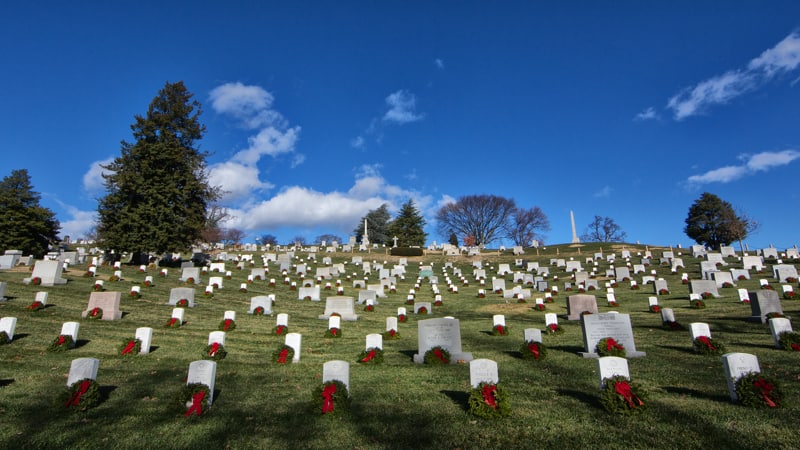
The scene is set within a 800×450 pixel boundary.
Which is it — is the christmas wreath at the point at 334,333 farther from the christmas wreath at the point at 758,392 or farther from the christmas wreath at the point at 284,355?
the christmas wreath at the point at 758,392

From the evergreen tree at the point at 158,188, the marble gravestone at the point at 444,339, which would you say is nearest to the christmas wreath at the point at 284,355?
the marble gravestone at the point at 444,339

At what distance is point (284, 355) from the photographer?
11070 mm

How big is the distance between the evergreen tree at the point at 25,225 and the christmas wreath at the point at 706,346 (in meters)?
49.1

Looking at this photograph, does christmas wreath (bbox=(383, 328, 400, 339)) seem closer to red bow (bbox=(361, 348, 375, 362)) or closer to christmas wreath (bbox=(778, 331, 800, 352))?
red bow (bbox=(361, 348, 375, 362))

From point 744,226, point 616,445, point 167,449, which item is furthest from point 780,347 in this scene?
point 744,226

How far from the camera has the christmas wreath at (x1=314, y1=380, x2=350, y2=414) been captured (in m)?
7.19

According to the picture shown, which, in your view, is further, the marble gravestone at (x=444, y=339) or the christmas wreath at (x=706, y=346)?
the marble gravestone at (x=444, y=339)

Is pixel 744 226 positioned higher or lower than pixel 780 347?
higher

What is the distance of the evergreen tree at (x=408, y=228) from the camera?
76.2 meters

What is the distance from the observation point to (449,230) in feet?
292

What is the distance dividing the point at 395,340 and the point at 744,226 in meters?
70.6

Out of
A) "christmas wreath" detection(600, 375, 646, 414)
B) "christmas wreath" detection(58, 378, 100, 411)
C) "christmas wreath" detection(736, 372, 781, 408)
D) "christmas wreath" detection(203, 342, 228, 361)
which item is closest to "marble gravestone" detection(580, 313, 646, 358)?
A: "christmas wreath" detection(736, 372, 781, 408)

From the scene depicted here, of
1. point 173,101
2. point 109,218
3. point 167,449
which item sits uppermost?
point 173,101

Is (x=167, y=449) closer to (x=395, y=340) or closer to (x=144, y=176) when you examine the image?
(x=395, y=340)
